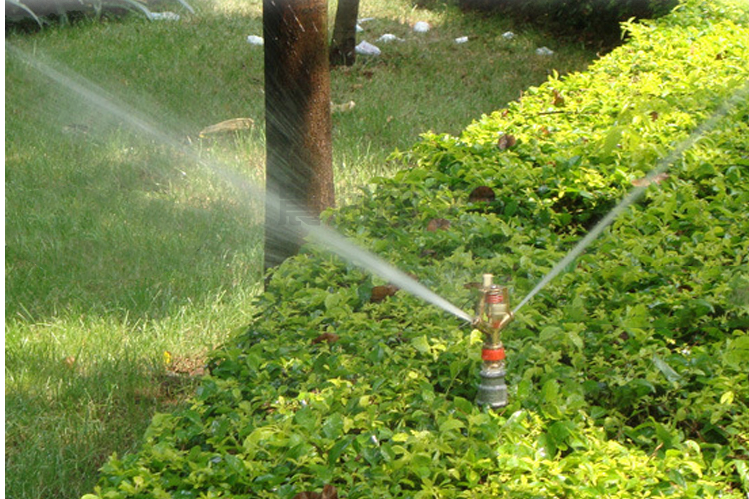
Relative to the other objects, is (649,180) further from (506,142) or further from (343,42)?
(343,42)

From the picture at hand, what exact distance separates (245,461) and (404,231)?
1.38 metres

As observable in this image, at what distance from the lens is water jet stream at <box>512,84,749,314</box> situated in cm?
274

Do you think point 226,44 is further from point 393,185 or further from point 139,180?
point 393,185

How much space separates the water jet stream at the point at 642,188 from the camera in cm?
274

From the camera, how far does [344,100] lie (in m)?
8.04

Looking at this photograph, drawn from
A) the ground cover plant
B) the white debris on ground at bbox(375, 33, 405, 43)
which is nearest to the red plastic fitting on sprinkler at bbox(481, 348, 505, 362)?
the ground cover plant

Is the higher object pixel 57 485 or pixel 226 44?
pixel 226 44

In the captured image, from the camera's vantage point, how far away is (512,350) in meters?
2.33

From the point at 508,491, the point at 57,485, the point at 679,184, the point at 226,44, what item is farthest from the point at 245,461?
the point at 226,44

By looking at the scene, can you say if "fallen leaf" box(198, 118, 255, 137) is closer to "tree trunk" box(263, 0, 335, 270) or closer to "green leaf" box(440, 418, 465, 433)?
"tree trunk" box(263, 0, 335, 270)

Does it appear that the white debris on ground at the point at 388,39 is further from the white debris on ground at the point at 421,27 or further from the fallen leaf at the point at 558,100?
the fallen leaf at the point at 558,100

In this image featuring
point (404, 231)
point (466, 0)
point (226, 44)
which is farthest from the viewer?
point (466, 0)

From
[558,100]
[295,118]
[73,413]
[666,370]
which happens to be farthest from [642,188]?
[73,413]

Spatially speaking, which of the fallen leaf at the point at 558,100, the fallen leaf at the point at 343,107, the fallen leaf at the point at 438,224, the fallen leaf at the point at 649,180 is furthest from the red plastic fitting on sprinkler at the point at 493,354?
the fallen leaf at the point at 343,107
